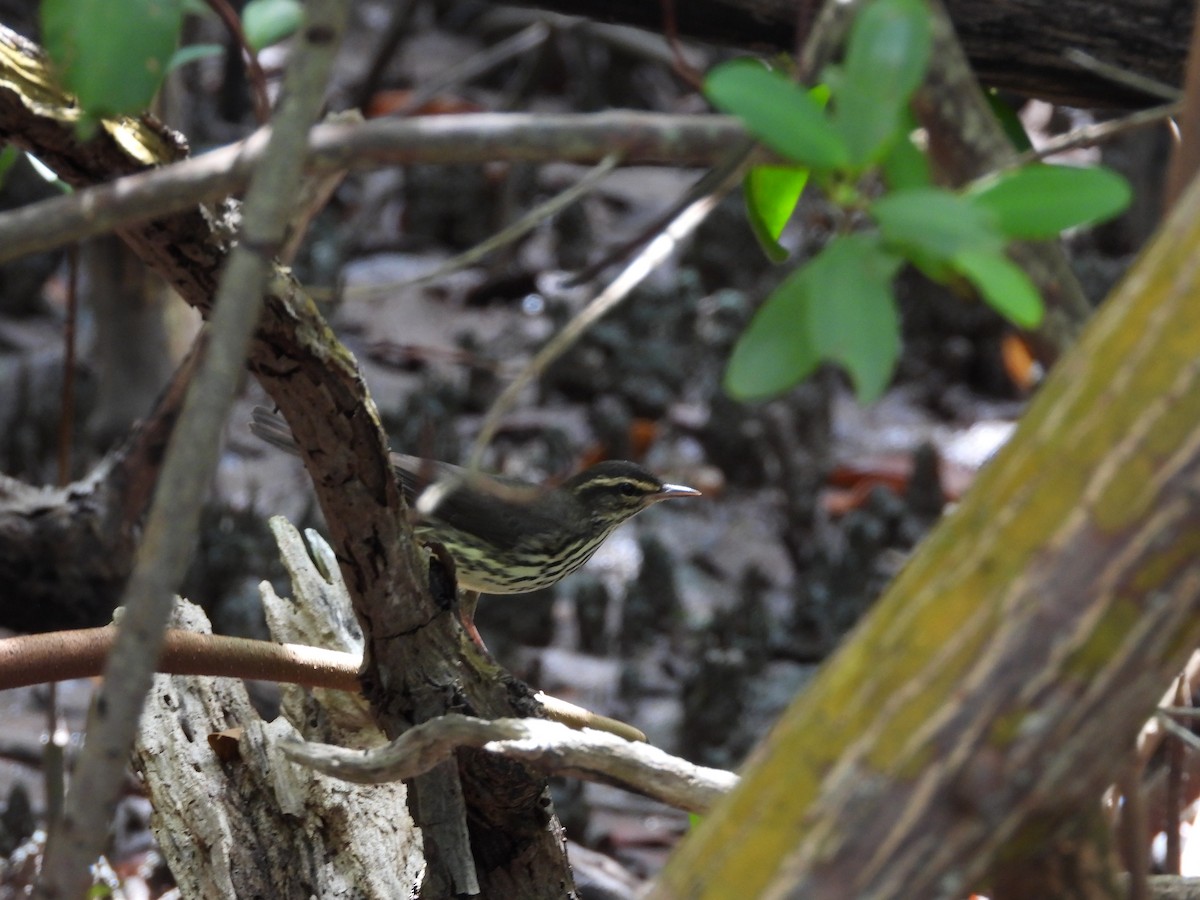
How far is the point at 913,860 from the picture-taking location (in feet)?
2.94

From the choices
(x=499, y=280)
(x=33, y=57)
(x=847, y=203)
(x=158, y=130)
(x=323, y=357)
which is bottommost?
(x=847, y=203)

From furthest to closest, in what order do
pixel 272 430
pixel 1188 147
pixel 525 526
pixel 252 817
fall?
1. pixel 525 526
2. pixel 272 430
3. pixel 252 817
4. pixel 1188 147

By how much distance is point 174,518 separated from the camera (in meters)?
0.89

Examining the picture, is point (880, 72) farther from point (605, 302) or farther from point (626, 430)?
point (626, 430)

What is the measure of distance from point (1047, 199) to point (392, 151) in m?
0.42

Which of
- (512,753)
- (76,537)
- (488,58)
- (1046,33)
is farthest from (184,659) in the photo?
(488,58)

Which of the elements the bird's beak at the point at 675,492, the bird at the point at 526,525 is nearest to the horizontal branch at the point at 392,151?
the bird at the point at 526,525

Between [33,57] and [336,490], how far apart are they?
585 millimetres

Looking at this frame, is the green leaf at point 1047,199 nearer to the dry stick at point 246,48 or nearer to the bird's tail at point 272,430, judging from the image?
the dry stick at point 246,48

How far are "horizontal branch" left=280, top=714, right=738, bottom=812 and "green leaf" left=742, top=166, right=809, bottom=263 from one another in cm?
56

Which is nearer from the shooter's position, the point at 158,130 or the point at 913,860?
the point at 913,860

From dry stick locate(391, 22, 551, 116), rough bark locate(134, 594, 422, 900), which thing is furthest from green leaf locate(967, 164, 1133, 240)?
dry stick locate(391, 22, 551, 116)

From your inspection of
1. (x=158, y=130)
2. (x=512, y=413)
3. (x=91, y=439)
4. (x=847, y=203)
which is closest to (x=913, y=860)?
(x=847, y=203)

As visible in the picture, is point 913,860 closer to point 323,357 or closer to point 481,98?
point 323,357
